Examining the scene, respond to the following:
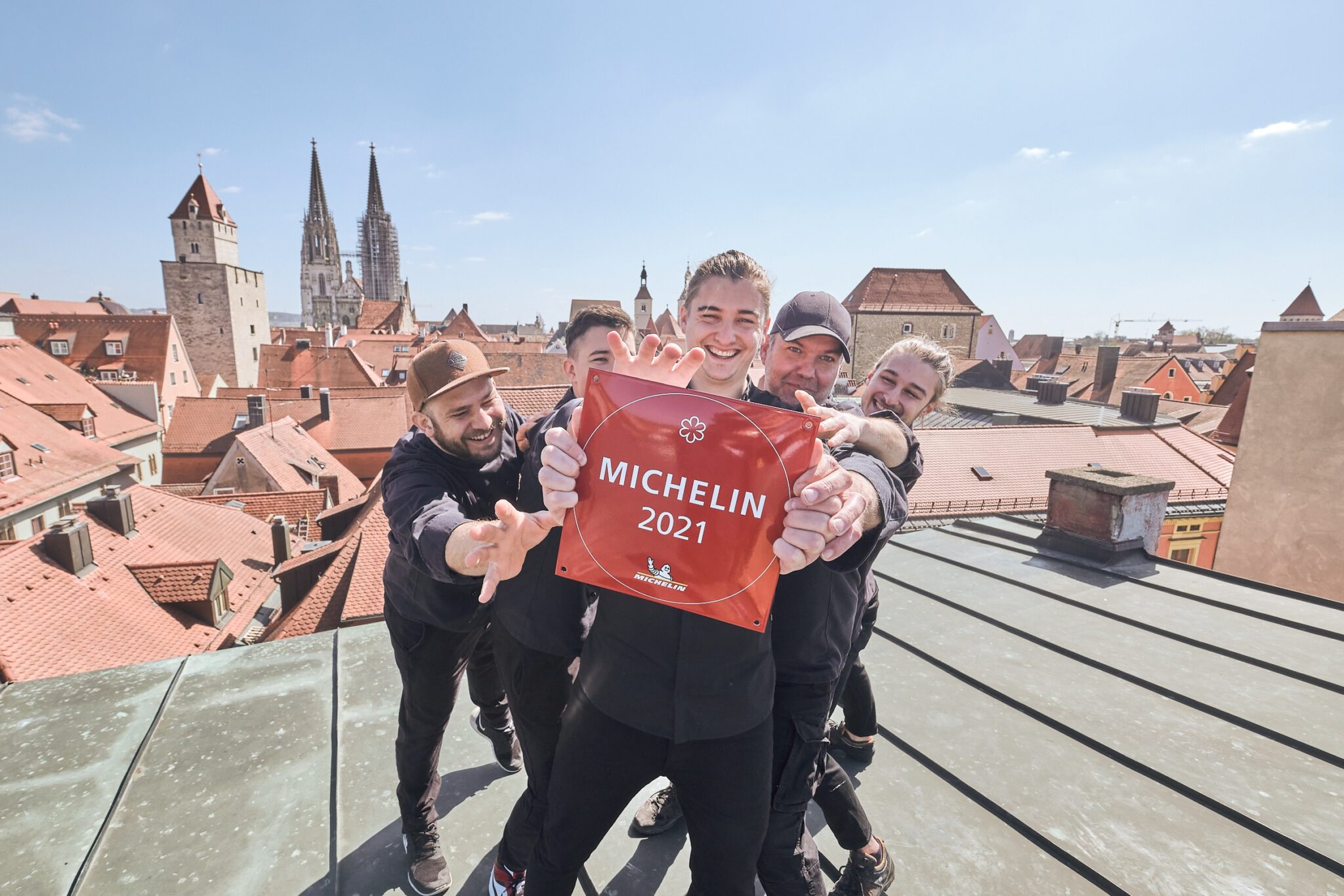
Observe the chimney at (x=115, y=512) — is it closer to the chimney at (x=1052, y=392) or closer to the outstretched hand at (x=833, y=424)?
the outstretched hand at (x=833, y=424)

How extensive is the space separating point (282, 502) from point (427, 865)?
22348 mm

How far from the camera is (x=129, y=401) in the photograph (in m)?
30.4

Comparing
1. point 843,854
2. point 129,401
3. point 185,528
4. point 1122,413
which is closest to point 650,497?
point 843,854

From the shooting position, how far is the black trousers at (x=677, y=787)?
1868mm

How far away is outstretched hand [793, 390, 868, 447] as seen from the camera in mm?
1852

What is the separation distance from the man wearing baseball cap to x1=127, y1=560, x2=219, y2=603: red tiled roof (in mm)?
13638

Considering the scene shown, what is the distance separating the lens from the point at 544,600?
7.57 feet

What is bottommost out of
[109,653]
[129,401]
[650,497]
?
[109,653]

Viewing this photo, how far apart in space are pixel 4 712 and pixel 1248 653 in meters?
7.84

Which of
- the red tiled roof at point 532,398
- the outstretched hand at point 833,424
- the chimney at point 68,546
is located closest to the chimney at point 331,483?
the red tiled roof at point 532,398

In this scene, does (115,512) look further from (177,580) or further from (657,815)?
(657,815)

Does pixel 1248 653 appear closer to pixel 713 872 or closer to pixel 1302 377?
pixel 713 872

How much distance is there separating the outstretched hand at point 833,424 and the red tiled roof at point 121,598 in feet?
27.4

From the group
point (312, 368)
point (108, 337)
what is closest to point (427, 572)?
point (312, 368)
